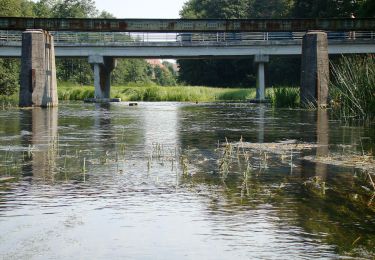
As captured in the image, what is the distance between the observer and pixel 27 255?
5.69 metres

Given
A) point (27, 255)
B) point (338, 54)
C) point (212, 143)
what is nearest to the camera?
point (27, 255)

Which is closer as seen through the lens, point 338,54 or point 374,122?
point 374,122

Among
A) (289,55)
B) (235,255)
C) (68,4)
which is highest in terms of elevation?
(68,4)

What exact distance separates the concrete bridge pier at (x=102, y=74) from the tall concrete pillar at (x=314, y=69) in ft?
97.2

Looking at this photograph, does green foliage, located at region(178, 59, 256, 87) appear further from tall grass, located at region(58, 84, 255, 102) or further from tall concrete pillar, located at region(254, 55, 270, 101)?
tall concrete pillar, located at region(254, 55, 270, 101)

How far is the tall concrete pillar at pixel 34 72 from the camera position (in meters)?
40.5

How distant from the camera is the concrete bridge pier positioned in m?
67.8

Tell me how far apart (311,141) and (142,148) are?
458cm

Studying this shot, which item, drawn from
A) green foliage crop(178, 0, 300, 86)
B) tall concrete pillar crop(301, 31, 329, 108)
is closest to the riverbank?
green foliage crop(178, 0, 300, 86)

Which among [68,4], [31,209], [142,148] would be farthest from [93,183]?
[68,4]

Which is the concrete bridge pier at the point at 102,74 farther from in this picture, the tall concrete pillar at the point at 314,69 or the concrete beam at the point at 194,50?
the tall concrete pillar at the point at 314,69

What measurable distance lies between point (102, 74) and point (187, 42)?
33.5 ft

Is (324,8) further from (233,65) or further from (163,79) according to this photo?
(163,79)

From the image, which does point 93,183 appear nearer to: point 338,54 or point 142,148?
point 142,148
